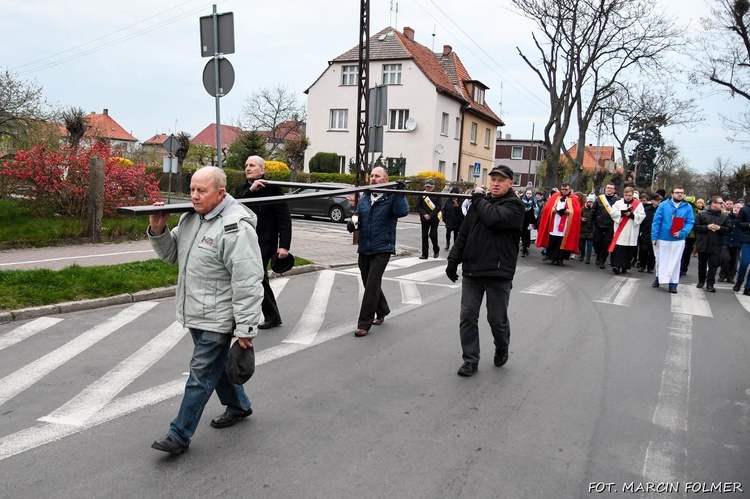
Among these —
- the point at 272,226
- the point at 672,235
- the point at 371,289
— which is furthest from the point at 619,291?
the point at 272,226

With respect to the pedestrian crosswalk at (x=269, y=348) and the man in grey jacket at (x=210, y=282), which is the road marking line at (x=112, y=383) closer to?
the pedestrian crosswalk at (x=269, y=348)

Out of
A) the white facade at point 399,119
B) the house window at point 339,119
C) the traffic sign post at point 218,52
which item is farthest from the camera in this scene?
the house window at point 339,119

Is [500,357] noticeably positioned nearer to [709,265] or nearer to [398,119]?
[709,265]

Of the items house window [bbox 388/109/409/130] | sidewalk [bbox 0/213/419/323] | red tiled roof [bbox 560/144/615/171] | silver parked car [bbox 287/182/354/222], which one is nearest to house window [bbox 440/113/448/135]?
house window [bbox 388/109/409/130]

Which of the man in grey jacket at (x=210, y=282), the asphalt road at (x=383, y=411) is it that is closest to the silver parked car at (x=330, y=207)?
the asphalt road at (x=383, y=411)

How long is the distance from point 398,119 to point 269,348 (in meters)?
36.9

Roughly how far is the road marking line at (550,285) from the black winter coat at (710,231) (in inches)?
101

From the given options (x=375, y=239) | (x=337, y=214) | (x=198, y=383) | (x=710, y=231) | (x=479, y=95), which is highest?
(x=479, y=95)

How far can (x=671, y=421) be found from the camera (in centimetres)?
489

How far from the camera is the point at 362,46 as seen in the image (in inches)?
647

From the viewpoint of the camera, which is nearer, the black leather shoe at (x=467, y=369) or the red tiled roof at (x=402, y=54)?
the black leather shoe at (x=467, y=369)

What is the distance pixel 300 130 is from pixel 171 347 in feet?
223

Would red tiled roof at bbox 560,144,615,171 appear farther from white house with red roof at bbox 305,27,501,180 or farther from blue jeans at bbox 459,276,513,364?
blue jeans at bbox 459,276,513,364

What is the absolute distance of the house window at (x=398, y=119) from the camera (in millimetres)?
41688
